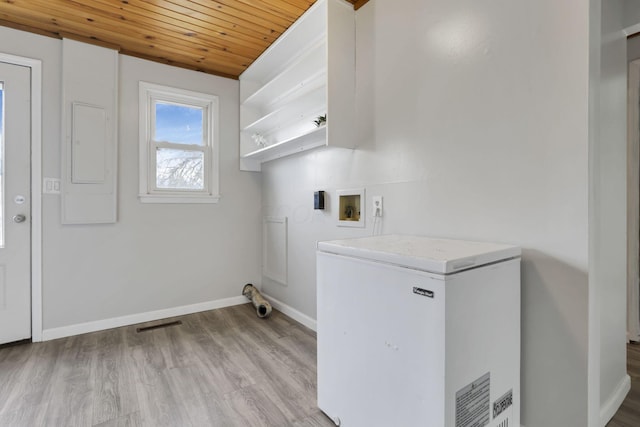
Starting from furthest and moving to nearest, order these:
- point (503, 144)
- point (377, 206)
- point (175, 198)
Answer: point (175, 198)
point (377, 206)
point (503, 144)

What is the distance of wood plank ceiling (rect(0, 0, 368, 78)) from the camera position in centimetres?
212

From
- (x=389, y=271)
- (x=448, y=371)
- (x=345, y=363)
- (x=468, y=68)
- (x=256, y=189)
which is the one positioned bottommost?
(x=345, y=363)

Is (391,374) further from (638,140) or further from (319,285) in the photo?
(638,140)

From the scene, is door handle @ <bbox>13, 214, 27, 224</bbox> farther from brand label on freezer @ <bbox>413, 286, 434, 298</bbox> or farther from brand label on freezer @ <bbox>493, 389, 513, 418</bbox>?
brand label on freezer @ <bbox>493, 389, 513, 418</bbox>

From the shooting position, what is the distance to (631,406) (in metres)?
1.55

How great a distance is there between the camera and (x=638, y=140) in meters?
2.28

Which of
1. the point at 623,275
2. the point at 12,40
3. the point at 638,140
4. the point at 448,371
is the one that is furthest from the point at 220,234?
the point at 638,140

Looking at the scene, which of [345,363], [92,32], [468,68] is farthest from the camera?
[92,32]

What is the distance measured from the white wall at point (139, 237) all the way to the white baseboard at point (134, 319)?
0.04 m

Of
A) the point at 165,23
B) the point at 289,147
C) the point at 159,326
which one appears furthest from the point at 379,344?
the point at 165,23

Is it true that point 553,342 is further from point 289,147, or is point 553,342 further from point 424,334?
point 289,147

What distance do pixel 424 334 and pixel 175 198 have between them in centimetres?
265

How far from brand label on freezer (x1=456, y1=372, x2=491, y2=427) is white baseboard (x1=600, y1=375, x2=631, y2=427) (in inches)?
26.8

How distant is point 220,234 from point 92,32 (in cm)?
194
